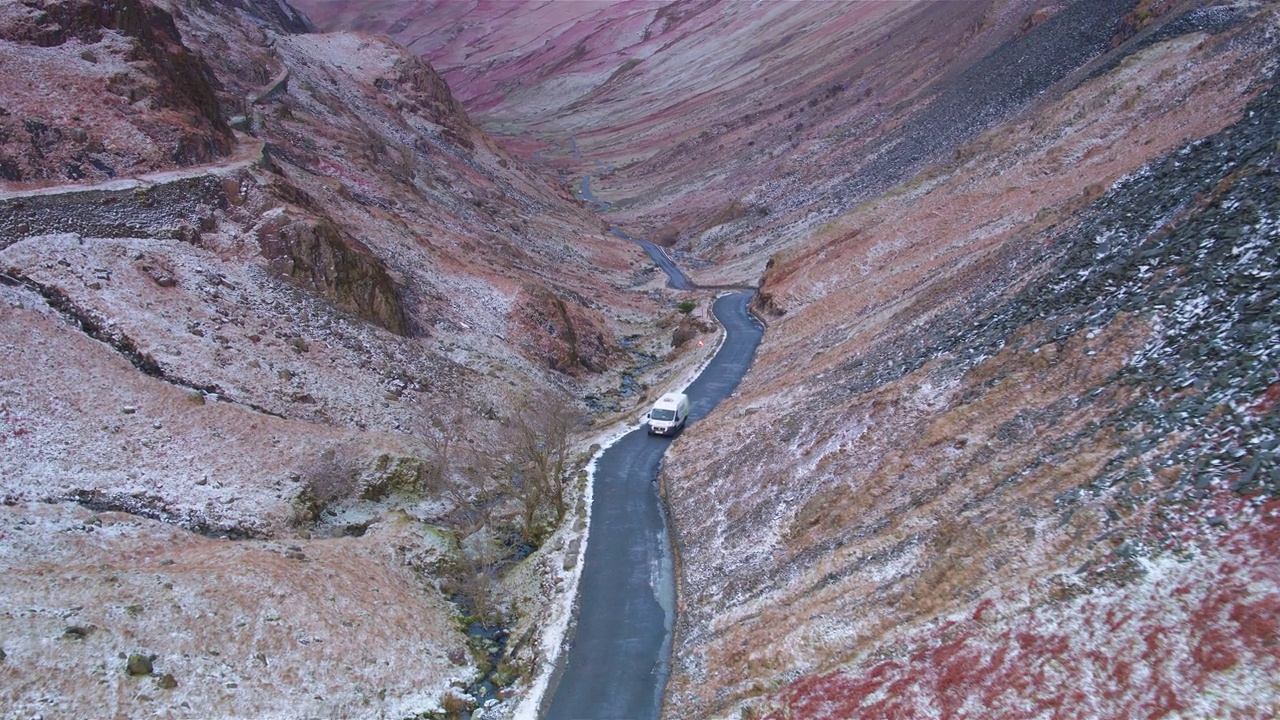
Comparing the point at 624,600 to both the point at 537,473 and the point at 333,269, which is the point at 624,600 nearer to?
the point at 537,473

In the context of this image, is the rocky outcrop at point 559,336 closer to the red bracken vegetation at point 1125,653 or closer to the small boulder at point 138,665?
the small boulder at point 138,665

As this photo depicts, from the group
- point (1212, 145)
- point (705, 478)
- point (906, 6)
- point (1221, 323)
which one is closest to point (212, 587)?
point (705, 478)

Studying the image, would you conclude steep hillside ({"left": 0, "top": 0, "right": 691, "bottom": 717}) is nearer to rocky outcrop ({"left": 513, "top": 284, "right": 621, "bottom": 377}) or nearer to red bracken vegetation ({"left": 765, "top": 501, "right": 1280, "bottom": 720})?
rocky outcrop ({"left": 513, "top": 284, "right": 621, "bottom": 377})

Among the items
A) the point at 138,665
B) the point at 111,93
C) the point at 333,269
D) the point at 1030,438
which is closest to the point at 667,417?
the point at 333,269

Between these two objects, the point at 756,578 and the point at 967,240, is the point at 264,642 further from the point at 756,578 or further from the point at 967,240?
the point at 967,240

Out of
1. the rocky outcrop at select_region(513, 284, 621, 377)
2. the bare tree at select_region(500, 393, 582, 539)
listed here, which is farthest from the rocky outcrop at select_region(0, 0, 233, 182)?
the bare tree at select_region(500, 393, 582, 539)

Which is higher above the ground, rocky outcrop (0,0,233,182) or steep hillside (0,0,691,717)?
rocky outcrop (0,0,233,182)
